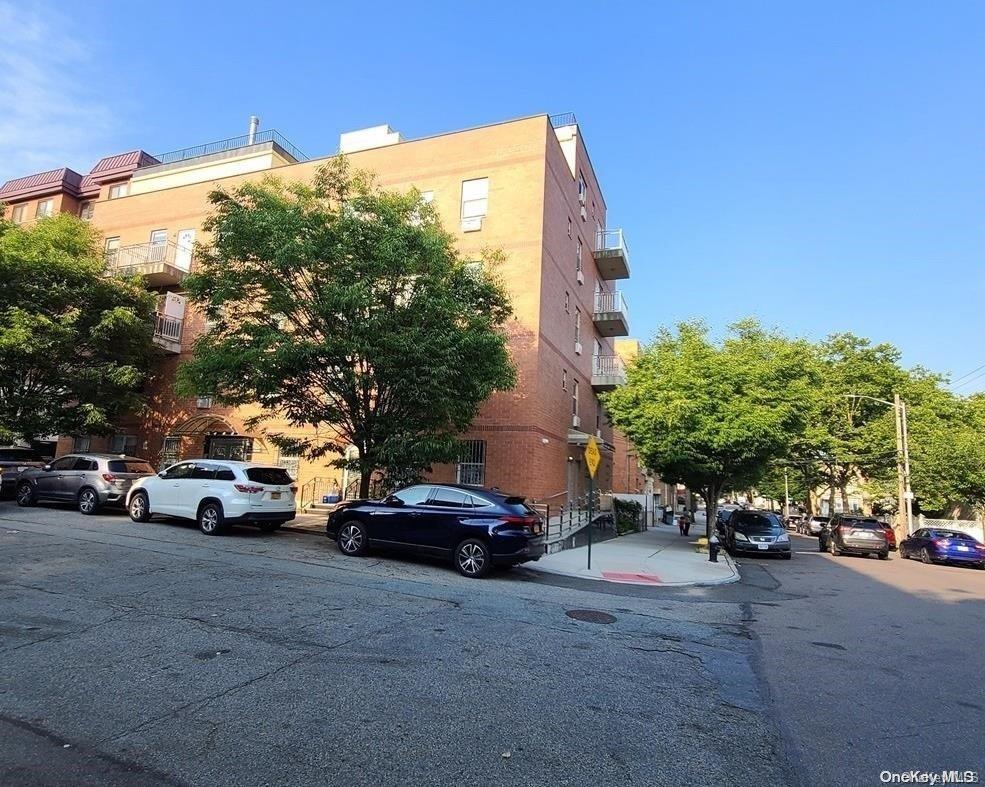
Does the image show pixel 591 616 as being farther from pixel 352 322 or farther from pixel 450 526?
pixel 352 322

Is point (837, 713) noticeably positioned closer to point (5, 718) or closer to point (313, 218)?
point (5, 718)

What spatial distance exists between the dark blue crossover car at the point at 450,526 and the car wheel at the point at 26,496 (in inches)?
423

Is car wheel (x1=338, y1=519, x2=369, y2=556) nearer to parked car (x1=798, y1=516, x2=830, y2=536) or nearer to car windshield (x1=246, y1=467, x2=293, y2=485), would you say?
car windshield (x1=246, y1=467, x2=293, y2=485)

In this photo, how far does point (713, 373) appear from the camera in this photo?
19766 millimetres

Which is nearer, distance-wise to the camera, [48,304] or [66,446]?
[48,304]

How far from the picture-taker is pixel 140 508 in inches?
560

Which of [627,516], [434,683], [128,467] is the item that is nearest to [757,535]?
[627,516]

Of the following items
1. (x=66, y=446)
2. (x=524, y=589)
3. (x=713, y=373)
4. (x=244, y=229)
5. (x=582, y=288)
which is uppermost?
(x=582, y=288)

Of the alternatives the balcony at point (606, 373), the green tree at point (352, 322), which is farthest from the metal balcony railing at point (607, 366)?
the green tree at point (352, 322)

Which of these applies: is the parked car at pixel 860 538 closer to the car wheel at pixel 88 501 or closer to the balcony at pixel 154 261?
the car wheel at pixel 88 501

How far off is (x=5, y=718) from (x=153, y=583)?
13.9ft

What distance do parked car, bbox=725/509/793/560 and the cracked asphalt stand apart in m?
9.44

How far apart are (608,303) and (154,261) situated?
20.2m

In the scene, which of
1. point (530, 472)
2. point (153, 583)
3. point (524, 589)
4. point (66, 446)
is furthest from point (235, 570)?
point (66, 446)
